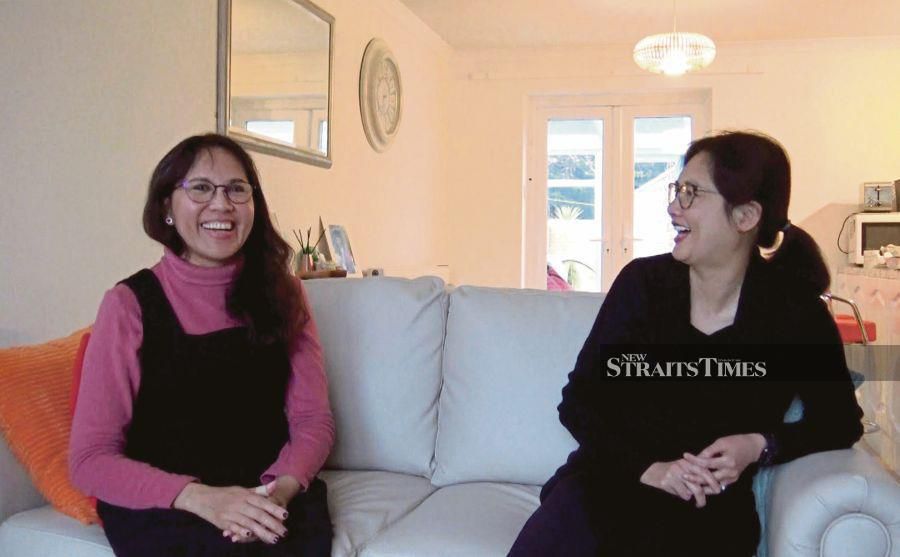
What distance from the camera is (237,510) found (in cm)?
130

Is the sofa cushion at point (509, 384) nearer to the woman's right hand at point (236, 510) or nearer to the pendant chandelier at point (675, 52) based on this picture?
the woman's right hand at point (236, 510)

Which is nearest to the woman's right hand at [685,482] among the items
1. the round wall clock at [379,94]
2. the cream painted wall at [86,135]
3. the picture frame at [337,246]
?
the cream painted wall at [86,135]

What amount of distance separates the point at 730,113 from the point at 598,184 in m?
1.13

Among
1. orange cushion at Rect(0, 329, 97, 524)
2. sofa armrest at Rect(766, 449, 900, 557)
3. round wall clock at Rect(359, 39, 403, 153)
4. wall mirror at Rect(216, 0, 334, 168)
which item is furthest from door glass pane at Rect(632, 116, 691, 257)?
orange cushion at Rect(0, 329, 97, 524)

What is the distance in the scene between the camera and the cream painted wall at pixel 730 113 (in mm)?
5672

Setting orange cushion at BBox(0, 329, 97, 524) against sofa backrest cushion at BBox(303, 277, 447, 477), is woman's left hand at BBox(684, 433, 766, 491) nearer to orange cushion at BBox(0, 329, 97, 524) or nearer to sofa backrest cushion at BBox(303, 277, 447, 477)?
sofa backrest cushion at BBox(303, 277, 447, 477)

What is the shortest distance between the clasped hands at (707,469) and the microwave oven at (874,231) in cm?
452

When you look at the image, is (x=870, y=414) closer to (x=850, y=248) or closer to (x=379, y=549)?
(x=379, y=549)

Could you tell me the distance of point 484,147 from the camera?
6.23 metres

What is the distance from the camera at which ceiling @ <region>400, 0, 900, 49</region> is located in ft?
15.9

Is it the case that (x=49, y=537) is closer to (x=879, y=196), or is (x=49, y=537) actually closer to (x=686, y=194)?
(x=686, y=194)

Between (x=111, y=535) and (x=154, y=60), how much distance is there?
65.9 inches

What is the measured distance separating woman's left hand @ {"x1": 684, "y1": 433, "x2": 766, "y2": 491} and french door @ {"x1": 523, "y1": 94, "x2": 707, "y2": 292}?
4.79 meters

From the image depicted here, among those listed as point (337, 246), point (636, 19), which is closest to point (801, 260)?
point (337, 246)
